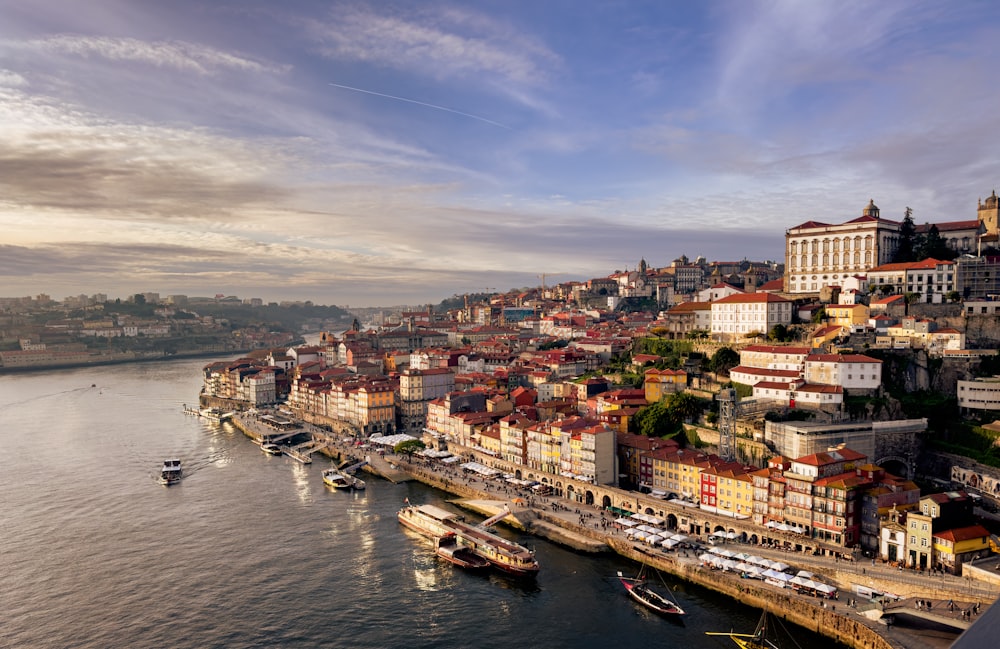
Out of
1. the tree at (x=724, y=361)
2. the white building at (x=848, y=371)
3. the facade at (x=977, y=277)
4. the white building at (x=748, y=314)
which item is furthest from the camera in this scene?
the white building at (x=748, y=314)

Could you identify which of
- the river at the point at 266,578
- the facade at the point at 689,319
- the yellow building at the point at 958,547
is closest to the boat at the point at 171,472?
the river at the point at 266,578

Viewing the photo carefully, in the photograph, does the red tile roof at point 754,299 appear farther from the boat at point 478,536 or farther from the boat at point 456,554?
the boat at point 456,554

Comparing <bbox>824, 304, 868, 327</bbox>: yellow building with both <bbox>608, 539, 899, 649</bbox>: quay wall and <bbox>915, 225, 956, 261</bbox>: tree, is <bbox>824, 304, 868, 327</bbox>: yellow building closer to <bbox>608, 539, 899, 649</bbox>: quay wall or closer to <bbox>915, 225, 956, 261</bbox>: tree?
<bbox>915, 225, 956, 261</bbox>: tree

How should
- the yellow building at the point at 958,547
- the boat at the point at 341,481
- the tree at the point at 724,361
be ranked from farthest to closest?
the tree at the point at 724,361
the boat at the point at 341,481
the yellow building at the point at 958,547

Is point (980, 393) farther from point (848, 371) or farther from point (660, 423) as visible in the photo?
point (660, 423)

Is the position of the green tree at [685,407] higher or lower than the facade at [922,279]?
lower

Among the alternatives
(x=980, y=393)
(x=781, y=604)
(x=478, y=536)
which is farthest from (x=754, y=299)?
(x=478, y=536)
